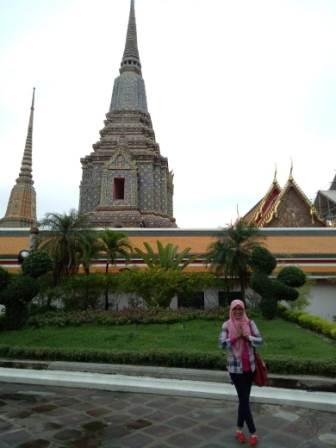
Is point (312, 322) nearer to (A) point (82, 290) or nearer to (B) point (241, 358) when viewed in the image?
(B) point (241, 358)

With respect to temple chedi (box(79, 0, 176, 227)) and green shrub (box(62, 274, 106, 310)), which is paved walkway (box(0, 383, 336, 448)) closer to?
green shrub (box(62, 274, 106, 310))

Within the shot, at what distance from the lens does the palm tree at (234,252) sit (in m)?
14.8

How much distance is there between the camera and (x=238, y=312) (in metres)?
4.35

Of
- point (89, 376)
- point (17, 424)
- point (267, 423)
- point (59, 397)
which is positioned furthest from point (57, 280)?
point (267, 423)

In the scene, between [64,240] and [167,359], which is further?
[64,240]

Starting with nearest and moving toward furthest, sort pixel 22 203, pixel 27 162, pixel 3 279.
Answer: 1. pixel 3 279
2. pixel 22 203
3. pixel 27 162

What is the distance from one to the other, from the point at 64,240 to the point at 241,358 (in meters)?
11.4

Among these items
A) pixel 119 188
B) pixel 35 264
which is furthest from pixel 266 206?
pixel 35 264

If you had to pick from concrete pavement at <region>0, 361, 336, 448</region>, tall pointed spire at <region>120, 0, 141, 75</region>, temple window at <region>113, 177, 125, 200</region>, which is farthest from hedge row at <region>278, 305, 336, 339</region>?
tall pointed spire at <region>120, 0, 141, 75</region>

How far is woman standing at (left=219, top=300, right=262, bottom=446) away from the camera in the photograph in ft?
13.9

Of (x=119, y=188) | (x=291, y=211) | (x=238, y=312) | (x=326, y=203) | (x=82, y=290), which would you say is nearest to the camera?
(x=238, y=312)

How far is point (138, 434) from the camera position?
4.41 metres

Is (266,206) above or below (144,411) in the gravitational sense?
above

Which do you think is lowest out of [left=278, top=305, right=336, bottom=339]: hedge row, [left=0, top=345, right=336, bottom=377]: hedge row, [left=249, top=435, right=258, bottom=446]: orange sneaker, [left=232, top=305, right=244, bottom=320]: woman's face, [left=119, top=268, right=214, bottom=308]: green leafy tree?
[left=249, top=435, right=258, bottom=446]: orange sneaker
